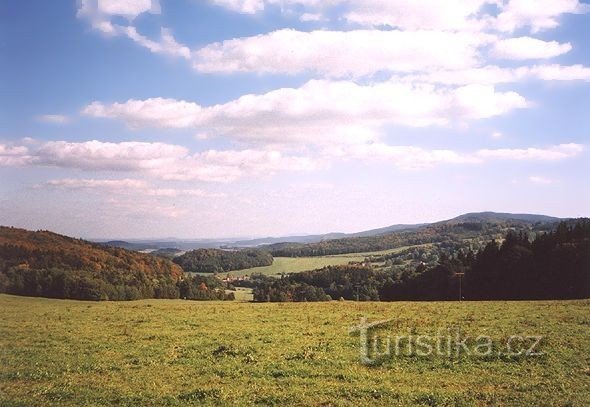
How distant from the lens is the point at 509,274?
72438 millimetres

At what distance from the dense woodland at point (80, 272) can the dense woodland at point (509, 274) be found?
2351 centimetres

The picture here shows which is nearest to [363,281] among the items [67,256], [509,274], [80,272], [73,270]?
[509,274]

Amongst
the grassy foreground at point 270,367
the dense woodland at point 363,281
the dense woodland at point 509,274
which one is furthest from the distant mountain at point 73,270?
the grassy foreground at point 270,367

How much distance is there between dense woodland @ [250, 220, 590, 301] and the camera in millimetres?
65562

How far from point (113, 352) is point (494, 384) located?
672 inches

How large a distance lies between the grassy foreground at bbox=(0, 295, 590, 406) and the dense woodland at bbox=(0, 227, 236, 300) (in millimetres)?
41060

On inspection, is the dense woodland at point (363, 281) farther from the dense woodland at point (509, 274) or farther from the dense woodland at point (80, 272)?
the dense woodland at point (80, 272)

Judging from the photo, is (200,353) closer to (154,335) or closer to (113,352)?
(113,352)

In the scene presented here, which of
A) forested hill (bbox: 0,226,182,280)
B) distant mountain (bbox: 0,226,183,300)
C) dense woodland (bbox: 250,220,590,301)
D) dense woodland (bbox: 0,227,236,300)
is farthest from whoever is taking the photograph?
forested hill (bbox: 0,226,182,280)

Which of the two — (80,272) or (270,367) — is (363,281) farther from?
(270,367)

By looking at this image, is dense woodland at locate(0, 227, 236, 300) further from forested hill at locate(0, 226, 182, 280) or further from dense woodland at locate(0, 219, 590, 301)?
dense woodland at locate(0, 219, 590, 301)

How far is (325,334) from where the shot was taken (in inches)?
1012

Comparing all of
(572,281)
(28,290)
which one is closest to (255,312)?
(28,290)

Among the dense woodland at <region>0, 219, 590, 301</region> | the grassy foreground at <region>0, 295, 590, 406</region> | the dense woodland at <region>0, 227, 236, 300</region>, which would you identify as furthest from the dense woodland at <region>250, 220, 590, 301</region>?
the grassy foreground at <region>0, 295, 590, 406</region>
